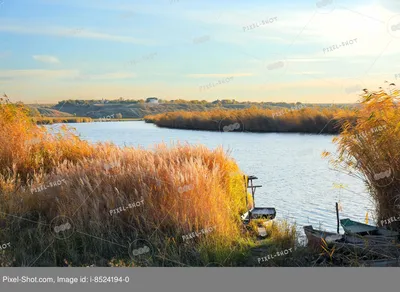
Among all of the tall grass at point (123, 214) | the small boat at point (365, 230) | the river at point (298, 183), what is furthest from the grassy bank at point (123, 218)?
the river at point (298, 183)

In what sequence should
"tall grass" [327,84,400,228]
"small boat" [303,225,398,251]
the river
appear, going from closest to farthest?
"small boat" [303,225,398,251]
"tall grass" [327,84,400,228]
the river

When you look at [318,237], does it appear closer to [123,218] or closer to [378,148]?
[378,148]

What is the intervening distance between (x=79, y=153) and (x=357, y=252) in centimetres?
713

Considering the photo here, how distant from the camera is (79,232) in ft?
26.9

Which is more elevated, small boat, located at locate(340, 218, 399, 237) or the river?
small boat, located at locate(340, 218, 399, 237)

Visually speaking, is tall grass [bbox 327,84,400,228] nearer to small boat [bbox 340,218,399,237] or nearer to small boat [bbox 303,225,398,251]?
small boat [bbox 340,218,399,237]

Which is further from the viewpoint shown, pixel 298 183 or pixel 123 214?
pixel 298 183

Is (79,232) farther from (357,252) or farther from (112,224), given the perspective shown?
(357,252)

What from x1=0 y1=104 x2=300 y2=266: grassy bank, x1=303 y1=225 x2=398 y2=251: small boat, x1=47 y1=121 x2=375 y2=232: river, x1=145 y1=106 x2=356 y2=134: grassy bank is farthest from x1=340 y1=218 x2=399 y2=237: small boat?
x1=145 y1=106 x2=356 y2=134: grassy bank

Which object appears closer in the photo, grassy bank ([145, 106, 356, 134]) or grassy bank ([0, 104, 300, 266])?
grassy bank ([0, 104, 300, 266])

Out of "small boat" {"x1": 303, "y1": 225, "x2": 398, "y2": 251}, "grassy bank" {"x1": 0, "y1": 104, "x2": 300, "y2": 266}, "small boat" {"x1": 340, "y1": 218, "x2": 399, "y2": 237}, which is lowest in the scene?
"small boat" {"x1": 340, "y1": 218, "x2": 399, "y2": 237}

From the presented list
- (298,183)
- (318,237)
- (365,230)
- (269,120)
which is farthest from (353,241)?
(269,120)

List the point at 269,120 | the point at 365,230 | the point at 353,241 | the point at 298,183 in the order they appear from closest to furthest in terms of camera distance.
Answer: the point at 353,241 → the point at 365,230 → the point at 298,183 → the point at 269,120
